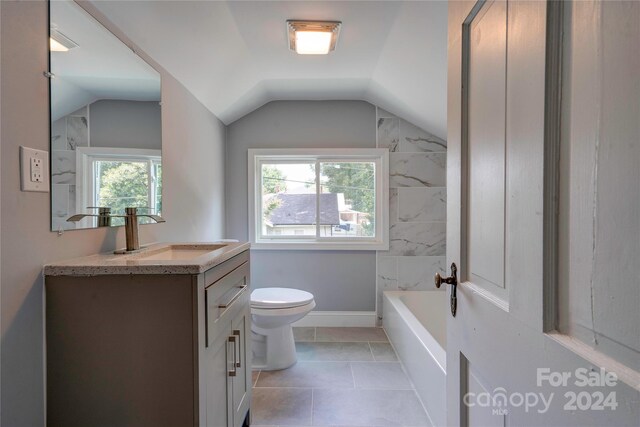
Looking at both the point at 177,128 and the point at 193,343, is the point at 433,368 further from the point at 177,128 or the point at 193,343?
the point at 177,128

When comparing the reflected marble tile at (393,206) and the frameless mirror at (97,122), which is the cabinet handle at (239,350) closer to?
the frameless mirror at (97,122)

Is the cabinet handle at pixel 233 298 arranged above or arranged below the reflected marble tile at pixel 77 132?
below

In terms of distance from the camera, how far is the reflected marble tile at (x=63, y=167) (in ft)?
3.24

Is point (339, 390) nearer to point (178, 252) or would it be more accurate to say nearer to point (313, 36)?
point (178, 252)

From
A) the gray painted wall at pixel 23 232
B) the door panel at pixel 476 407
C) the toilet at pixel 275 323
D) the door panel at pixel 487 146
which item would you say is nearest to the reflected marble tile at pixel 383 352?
the toilet at pixel 275 323

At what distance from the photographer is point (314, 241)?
2957 millimetres

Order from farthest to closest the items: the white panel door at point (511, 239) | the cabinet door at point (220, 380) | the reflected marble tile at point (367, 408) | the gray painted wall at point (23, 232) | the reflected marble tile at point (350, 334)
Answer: the reflected marble tile at point (350, 334) → the reflected marble tile at point (367, 408) → the cabinet door at point (220, 380) → the gray painted wall at point (23, 232) → the white panel door at point (511, 239)

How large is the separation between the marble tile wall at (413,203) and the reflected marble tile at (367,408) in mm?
1072

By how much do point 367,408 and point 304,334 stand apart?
1.08 m

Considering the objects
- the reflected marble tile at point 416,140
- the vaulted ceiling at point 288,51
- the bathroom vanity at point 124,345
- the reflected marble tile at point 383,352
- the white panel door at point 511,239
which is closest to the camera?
the white panel door at point 511,239

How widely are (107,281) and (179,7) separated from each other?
1.30 meters

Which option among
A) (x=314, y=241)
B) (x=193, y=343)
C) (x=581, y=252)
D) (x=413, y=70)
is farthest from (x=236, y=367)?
(x=413, y=70)

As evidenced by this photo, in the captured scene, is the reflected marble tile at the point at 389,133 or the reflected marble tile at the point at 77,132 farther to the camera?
the reflected marble tile at the point at 389,133

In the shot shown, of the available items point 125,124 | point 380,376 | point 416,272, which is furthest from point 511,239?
point 416,272
